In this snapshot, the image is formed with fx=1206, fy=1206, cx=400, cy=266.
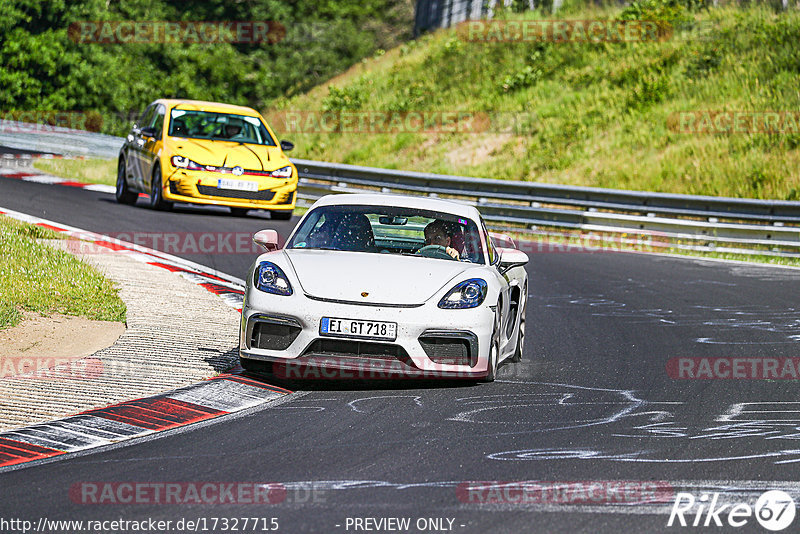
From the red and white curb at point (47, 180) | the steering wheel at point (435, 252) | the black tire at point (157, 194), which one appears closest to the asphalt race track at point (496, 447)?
the steering wheel at point (435, 252)

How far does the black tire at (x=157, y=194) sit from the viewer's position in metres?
18.6

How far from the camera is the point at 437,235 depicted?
357 inches

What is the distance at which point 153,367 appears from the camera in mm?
8297

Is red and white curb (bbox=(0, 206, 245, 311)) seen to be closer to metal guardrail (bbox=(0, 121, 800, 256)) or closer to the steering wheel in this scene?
the steering wheel

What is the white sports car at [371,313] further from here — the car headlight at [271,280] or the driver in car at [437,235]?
the driver in car at [437,235]

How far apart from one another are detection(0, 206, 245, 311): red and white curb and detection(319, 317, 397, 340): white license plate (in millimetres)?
3677

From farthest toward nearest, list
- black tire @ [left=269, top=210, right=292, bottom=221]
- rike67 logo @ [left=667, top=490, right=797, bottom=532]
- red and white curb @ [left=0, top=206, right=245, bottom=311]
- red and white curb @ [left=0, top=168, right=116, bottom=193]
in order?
1. red and white curb @ [left=0, top=168, right=116, bottom=193]
2. black tire @ [left=269, top=210, right=292, bottom=221]
3. red and white curb @ [left=0, top=206, right=245, bottom=311]
4. rike67 logo @ [left=667, top=490, right=797, bottom=532]

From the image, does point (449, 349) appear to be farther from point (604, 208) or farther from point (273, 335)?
point (604, 208)

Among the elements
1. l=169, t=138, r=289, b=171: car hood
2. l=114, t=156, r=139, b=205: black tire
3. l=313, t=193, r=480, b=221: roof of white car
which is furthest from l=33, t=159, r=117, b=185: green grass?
l=313, t=193, r=480, b=221: roof of white car

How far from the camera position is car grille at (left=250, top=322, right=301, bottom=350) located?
7.78 metres

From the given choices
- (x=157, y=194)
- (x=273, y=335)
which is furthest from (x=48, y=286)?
(x=157, y=194)

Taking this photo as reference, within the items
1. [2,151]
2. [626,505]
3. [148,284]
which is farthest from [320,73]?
[626,505]

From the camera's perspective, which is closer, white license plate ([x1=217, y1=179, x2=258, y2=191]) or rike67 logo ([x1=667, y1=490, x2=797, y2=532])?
rike67 logo ([x1=667, y1=490, x2=797, y2=532])

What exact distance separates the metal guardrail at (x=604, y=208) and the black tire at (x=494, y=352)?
12308 millimetres
